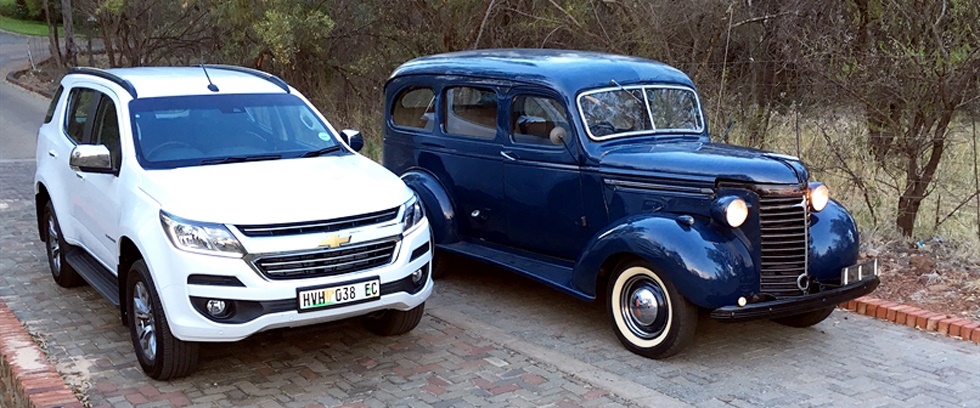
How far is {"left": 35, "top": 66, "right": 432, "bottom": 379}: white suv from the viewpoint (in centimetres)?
508

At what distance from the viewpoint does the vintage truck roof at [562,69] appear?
269 inches

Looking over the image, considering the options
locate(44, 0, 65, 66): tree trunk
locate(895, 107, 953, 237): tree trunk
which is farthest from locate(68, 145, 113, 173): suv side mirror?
locate(44, 0, 65, 66): tree trunk

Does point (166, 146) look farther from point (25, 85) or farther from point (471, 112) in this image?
point (25, 85)

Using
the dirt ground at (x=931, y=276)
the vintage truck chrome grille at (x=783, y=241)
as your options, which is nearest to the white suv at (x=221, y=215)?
the vintage truck chrome grille at (x=783, y=241)

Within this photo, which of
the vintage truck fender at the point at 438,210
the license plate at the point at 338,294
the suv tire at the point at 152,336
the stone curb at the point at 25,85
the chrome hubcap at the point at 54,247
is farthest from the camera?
the stone curb at the point at 25,85

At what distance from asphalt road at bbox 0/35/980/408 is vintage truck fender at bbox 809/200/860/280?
610 mm

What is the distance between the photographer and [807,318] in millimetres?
6535

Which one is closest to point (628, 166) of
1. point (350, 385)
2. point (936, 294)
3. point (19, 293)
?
point (350, 385)

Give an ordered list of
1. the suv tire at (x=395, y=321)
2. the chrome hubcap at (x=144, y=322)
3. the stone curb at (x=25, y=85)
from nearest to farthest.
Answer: the chrome hubcap at (x=144, y=322), the suv tire at (x=395, y=321), the stone curb at (x=25, y=85)

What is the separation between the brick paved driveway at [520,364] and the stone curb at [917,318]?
0.30 feet

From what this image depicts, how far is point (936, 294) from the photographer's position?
7066 mm

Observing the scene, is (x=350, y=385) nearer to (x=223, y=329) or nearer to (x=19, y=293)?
(x=223, y=329)

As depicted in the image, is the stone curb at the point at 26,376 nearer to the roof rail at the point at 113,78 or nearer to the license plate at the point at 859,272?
the roof rail at the point at 113,78

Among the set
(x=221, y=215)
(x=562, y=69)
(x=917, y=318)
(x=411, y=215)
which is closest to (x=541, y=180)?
(x=562, y=69)
